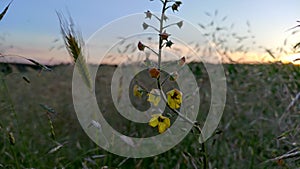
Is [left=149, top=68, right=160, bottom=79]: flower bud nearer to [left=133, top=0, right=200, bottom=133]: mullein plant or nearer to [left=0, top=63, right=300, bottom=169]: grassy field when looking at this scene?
[left=133, top=0, right=200, bottom=133]: mullein plant

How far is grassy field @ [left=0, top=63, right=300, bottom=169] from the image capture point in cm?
175

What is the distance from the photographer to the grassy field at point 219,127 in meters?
1.75


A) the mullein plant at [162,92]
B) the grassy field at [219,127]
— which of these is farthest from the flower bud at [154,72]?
the grassy field at [219,127]

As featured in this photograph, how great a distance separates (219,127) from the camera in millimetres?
2094

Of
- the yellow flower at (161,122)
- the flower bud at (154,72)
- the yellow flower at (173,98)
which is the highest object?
the flower bud at (154,72)

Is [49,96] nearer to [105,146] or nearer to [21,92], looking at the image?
[21,92]

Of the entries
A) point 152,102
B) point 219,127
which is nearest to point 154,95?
point 152,102

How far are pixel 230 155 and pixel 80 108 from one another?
0.73 m

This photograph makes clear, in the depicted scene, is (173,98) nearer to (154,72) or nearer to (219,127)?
(154,72)

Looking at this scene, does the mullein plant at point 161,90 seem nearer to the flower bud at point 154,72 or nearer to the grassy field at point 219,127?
the flower bud at point 154,72

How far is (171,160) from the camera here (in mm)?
1943

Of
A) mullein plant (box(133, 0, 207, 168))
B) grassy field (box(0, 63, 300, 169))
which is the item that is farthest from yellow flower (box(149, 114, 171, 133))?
grassy field (box(0, 63, 300, 169))

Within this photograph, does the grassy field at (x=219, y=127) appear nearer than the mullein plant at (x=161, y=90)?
No

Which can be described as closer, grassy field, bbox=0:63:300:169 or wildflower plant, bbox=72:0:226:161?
wildflower plant, bbox=72:0:226:161
